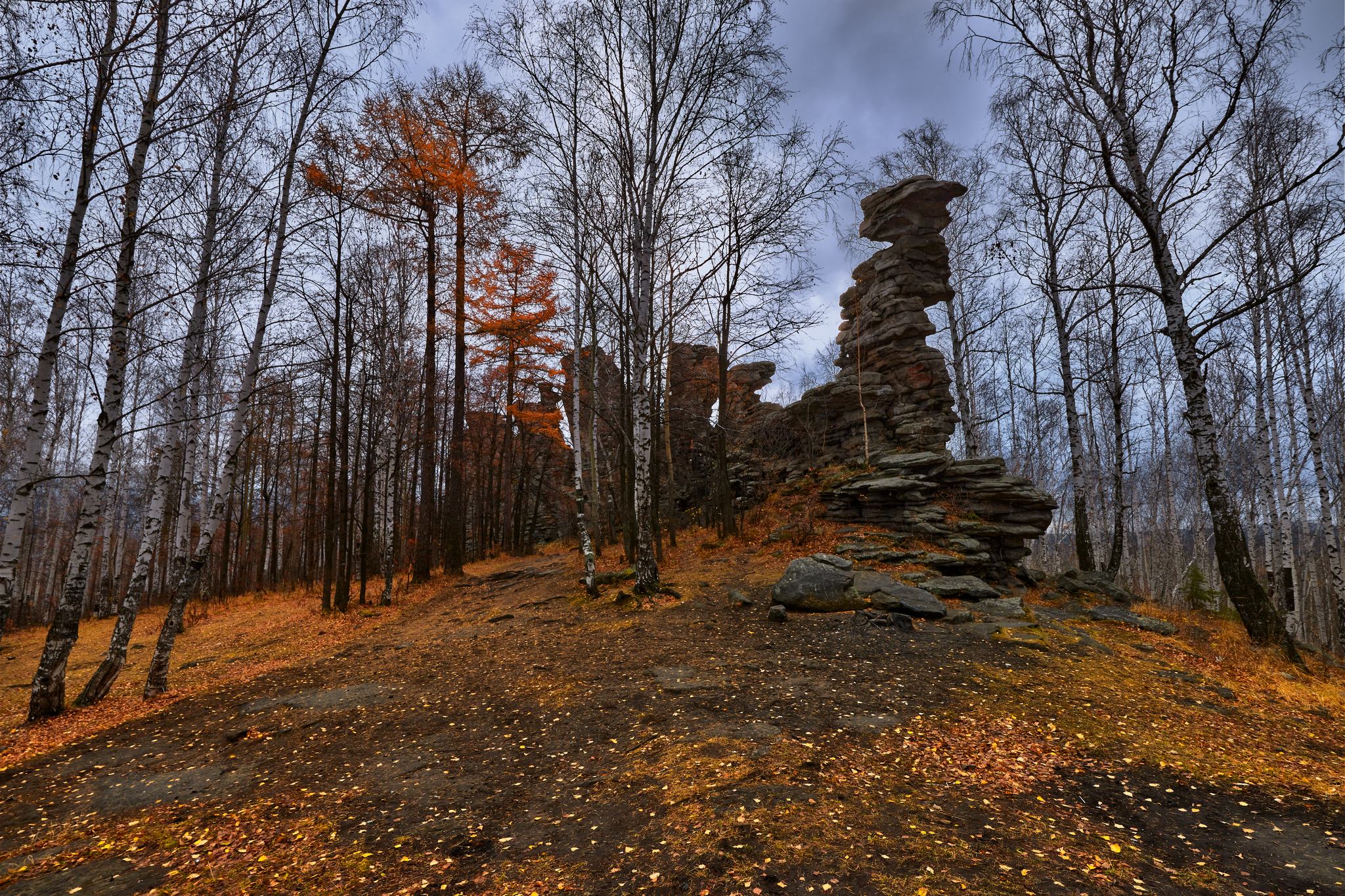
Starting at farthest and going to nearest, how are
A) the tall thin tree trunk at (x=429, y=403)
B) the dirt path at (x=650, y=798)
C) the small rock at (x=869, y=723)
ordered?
the tall thin tree trunk at (x=429, y=403) < the small rock at (x=869, y=723) < the dirt path at (x=650, y=798)

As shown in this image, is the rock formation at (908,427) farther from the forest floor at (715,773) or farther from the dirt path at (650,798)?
the dirt path at (650,798)

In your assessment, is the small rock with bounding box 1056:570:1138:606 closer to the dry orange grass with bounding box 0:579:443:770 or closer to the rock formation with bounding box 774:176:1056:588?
the rock formation with bounding box 774:176:1056:588

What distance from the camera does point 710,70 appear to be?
416 inches

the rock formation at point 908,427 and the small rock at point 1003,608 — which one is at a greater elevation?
the rock formation at point 908,427

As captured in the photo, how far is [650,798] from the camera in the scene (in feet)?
11.8

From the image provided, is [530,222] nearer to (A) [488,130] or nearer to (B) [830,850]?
(A) [488,130]

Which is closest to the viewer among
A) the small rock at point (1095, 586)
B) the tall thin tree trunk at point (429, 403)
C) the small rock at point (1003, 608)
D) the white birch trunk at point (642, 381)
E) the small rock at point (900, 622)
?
the small rock at point (900, 622)

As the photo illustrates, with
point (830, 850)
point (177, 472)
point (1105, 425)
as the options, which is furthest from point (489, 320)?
point (1105, 425)

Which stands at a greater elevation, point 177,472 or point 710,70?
point 710,70

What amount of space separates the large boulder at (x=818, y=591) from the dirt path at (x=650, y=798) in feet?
7.18

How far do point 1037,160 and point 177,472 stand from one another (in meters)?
32.6

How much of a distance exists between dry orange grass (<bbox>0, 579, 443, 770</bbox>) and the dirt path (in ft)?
2.42

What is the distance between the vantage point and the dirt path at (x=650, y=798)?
2.84 meters

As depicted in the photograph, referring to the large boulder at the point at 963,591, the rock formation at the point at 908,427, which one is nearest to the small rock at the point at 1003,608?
the large boulder at the point at 963,591
